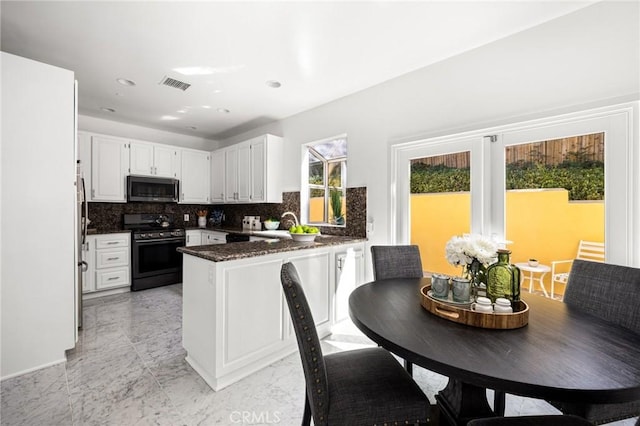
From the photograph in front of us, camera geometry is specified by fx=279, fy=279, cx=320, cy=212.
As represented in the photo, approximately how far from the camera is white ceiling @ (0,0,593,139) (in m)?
1.92

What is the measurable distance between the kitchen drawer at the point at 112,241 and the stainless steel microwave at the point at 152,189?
0.62 meters

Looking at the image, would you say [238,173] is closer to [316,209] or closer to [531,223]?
[316,209]

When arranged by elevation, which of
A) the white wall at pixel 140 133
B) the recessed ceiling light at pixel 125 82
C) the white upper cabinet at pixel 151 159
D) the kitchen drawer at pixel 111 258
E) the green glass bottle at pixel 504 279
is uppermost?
the recessed ceiling light at pixel 125 82

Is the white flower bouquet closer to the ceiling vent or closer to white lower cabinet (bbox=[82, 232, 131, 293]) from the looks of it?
the ceiling vent

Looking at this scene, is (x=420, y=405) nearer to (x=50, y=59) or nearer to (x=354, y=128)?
(x=354, y=128)

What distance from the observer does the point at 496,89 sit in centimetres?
228

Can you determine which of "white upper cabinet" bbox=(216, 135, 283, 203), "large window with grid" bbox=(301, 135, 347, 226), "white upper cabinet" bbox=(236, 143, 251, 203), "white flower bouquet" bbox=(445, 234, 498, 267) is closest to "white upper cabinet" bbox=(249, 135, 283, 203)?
"white upper cabinet" bbox=(216, 135, 283, 203)

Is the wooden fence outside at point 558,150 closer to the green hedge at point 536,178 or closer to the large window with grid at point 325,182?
the green hedge at point 536,178

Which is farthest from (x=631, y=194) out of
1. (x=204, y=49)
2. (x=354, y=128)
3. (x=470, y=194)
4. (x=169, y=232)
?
(x=169, y=232)

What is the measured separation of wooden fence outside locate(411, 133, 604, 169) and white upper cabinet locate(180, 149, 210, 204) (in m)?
4.40

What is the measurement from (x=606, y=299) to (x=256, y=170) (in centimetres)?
391

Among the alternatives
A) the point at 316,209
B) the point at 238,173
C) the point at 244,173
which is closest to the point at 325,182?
the point at 316,209

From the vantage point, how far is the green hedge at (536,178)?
6.31 feet

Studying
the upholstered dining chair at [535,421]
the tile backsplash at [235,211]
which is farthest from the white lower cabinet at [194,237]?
the upholstered dining chair at [535,421]
